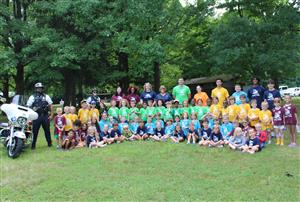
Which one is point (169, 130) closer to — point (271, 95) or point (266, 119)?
point (266, 119)

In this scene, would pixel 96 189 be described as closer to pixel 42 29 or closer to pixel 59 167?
pixel 59 167

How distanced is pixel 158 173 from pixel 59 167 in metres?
2.19

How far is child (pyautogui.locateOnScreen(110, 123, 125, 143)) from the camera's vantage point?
35.1ft

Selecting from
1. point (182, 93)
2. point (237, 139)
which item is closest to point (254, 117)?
point (237, 139)

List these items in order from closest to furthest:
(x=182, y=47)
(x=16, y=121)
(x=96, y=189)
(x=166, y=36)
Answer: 1. (x=96, y=189)
2. (x=16, y=121)
3. (x=166, y=36)
4. (x=182, y=47)

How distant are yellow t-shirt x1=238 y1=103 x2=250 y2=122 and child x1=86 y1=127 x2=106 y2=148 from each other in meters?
3.84

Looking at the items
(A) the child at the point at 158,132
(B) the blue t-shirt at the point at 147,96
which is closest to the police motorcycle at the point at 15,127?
(A) the child at the point at 158,132

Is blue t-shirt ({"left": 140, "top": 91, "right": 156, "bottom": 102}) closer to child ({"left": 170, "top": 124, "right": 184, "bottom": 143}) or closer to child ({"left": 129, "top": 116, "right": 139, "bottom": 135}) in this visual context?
child ({"left": 129, "top": 116, "right": 139, "bottom": 135})

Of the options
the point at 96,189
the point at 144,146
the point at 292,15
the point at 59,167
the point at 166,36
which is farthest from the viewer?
the point at 166,36

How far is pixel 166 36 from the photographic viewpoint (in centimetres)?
1886

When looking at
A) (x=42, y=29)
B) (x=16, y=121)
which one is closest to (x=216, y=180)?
(x=16, y=121)

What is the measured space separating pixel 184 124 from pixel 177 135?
0.38 metres

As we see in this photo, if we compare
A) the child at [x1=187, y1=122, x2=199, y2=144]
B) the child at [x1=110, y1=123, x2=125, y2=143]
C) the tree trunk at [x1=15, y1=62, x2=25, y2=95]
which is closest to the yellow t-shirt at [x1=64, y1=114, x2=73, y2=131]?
the child at [x1=110, y1=123, x2=125, y2=143]

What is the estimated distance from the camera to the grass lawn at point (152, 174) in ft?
19.2
